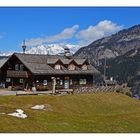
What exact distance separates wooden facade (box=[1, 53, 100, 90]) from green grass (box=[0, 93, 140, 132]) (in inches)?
702

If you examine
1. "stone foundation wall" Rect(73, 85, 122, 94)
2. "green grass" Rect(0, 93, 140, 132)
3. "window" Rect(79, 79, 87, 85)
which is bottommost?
"green grass" Rect(0, 93, 140, 132)

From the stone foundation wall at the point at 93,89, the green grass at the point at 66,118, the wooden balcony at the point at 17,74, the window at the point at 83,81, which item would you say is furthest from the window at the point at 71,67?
the green grass at the point at 66,118

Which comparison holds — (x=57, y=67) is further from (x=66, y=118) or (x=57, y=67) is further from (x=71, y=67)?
(x=66, y=118)

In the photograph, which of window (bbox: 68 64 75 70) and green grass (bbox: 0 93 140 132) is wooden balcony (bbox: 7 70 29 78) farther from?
green grass (bbox: 0 93 140 132)

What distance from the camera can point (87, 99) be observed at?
66.9 metres

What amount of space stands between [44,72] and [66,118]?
41207mm

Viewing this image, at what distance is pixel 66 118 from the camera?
40.9 meters

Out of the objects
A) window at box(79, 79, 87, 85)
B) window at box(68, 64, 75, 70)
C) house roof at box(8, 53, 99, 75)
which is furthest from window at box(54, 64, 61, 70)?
window at box(79, 79, 87, 85)

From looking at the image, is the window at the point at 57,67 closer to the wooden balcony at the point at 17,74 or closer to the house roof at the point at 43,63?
the house roof at the point at 43,63

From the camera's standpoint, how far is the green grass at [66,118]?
116ft

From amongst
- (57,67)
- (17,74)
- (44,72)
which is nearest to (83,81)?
(57,67)

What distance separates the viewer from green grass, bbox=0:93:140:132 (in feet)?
116

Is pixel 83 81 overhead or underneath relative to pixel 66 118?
overhead
